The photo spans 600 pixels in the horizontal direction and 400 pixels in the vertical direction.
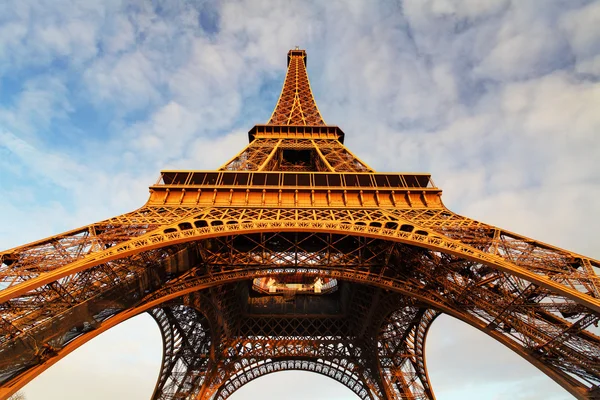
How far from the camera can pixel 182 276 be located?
1379 cm

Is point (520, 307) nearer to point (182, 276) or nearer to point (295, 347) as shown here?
point (182, 276)

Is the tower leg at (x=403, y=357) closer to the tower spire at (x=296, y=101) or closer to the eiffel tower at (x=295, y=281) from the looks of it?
the eiffel tower at (x=295, y=281)

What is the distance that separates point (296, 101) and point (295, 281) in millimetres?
16527

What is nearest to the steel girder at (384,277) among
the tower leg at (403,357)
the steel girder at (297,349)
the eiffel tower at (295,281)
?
the eiffel tower at (295,281)

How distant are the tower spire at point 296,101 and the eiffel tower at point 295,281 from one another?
3.53 meters

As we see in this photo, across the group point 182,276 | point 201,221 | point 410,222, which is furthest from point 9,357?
point 410,222

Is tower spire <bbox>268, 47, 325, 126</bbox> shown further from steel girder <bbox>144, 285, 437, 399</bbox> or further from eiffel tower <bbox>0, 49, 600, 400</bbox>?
steel girder <bbox>144, 285, 437, 399</bbox>

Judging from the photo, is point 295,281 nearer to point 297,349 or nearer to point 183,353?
point 297,349

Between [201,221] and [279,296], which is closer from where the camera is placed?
[201,221]

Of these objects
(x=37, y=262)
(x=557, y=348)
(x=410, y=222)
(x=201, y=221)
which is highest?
(x=201, y=221)

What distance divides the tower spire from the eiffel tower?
3.53 m

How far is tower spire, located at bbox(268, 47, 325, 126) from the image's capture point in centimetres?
2795

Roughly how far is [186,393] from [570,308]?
20521 mm

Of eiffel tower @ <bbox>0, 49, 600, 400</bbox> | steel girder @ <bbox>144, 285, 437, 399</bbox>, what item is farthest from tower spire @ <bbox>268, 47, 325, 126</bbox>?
steel girder @ <bbox>144, 285, 437, 399</bbox>
